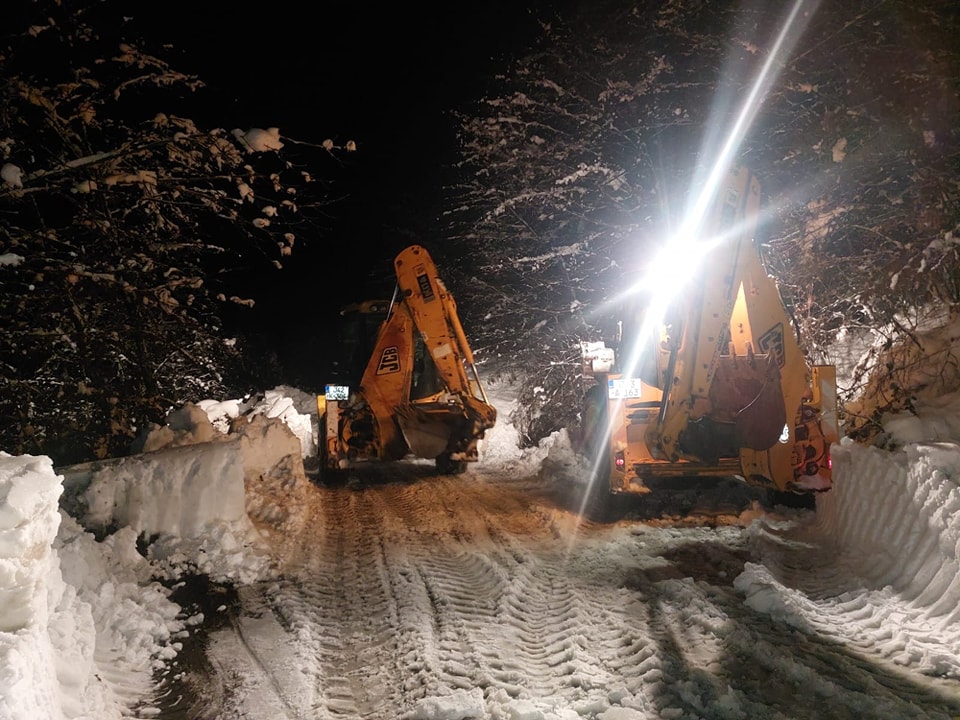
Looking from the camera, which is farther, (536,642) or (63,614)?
(536,642)

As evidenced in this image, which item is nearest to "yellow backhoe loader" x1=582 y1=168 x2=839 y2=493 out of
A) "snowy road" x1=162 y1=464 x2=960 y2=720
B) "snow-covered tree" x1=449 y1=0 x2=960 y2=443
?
"snowy road" x1=162 y1=464 x2=960 y2=720

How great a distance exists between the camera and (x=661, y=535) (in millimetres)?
7527

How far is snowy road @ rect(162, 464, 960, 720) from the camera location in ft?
12.2

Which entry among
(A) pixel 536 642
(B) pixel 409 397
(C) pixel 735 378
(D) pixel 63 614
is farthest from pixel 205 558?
(B) pixel 409 397

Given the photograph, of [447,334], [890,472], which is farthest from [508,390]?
[890,472]

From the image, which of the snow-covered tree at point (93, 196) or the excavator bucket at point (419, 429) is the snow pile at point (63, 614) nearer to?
the snow-covered tree at point (93, 196)

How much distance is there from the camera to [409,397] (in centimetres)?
1231

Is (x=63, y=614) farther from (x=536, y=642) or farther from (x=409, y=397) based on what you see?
(x=409, y=397)

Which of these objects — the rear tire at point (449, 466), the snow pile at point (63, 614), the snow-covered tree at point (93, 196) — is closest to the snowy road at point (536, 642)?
the snow pile at point (63, 614)

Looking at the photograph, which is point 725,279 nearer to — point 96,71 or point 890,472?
point 890,472

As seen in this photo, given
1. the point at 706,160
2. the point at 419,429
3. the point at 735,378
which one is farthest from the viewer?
the point at 706,160

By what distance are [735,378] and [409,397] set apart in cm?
627

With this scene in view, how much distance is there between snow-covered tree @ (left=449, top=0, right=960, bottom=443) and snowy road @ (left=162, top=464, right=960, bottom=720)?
443 cm

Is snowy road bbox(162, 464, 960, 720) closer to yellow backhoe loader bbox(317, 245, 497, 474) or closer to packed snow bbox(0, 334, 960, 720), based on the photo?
packed snow bbox(0, 334, 960, 720)
